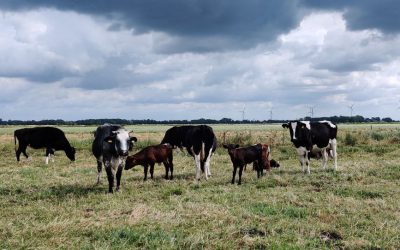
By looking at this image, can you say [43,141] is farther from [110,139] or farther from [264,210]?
[264,210]

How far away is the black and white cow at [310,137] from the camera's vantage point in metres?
20.3

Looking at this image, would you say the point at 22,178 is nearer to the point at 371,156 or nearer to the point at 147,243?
the point at 147,243

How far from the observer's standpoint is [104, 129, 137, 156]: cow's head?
14648 millimetres

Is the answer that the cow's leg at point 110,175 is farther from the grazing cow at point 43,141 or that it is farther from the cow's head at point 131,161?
the grazing cow at point 43,141

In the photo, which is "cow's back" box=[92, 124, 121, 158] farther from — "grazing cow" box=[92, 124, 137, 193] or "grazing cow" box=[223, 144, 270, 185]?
"grazing cow" box=[223, 144, 270, 185]

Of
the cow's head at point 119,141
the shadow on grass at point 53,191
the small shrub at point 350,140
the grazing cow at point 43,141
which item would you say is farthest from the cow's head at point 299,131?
the grazing cow at point 43,141

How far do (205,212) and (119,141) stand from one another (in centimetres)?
532

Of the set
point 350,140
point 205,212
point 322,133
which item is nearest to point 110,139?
point 205,212

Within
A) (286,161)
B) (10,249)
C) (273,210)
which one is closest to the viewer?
(10,249)

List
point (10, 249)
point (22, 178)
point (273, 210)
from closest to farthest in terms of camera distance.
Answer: point (10, 249) < point (273, 210) < point (22, 178)

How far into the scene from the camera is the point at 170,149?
18.1 m

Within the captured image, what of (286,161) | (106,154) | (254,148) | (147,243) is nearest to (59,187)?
(106,154)

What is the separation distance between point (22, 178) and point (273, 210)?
11.5 m

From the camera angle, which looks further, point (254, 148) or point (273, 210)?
point (254, 148)
